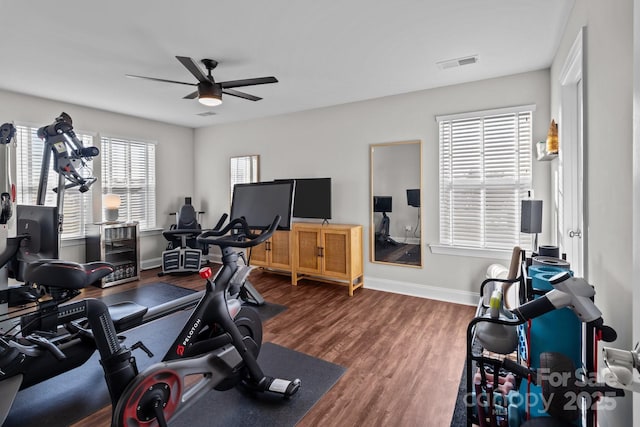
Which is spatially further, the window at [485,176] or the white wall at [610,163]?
the window at [485,176]

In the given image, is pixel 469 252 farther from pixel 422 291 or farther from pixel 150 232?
pixel 150 232

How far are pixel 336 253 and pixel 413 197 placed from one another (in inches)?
50.6

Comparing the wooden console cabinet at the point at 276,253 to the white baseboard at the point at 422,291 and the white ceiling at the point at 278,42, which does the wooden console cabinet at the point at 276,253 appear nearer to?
the white baseboard at the point at 422,291

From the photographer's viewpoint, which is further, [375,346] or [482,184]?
[482,184]

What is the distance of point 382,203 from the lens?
4.41 metres

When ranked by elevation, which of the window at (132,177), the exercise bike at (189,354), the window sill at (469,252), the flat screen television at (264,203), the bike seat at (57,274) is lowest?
the exercise bike at (189,354)

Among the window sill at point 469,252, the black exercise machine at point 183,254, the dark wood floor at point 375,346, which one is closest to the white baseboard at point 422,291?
the dark wood floor at point 375,346

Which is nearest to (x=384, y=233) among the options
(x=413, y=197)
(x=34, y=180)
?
(x=413, y=197)

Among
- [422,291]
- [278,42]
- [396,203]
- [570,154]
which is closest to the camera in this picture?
[570,154]

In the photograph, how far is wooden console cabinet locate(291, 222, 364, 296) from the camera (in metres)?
4.31

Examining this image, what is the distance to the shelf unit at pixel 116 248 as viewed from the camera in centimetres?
474

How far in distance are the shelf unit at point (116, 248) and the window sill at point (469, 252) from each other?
15.0ft

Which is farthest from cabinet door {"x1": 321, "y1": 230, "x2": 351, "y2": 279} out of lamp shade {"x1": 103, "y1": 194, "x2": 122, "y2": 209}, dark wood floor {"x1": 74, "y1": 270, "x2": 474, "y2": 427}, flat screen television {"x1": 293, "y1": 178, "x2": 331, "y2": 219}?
lamp shade {"x1": 103, "y1": 194, "x2": 122, "y2": 209}

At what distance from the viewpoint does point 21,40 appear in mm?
2734
